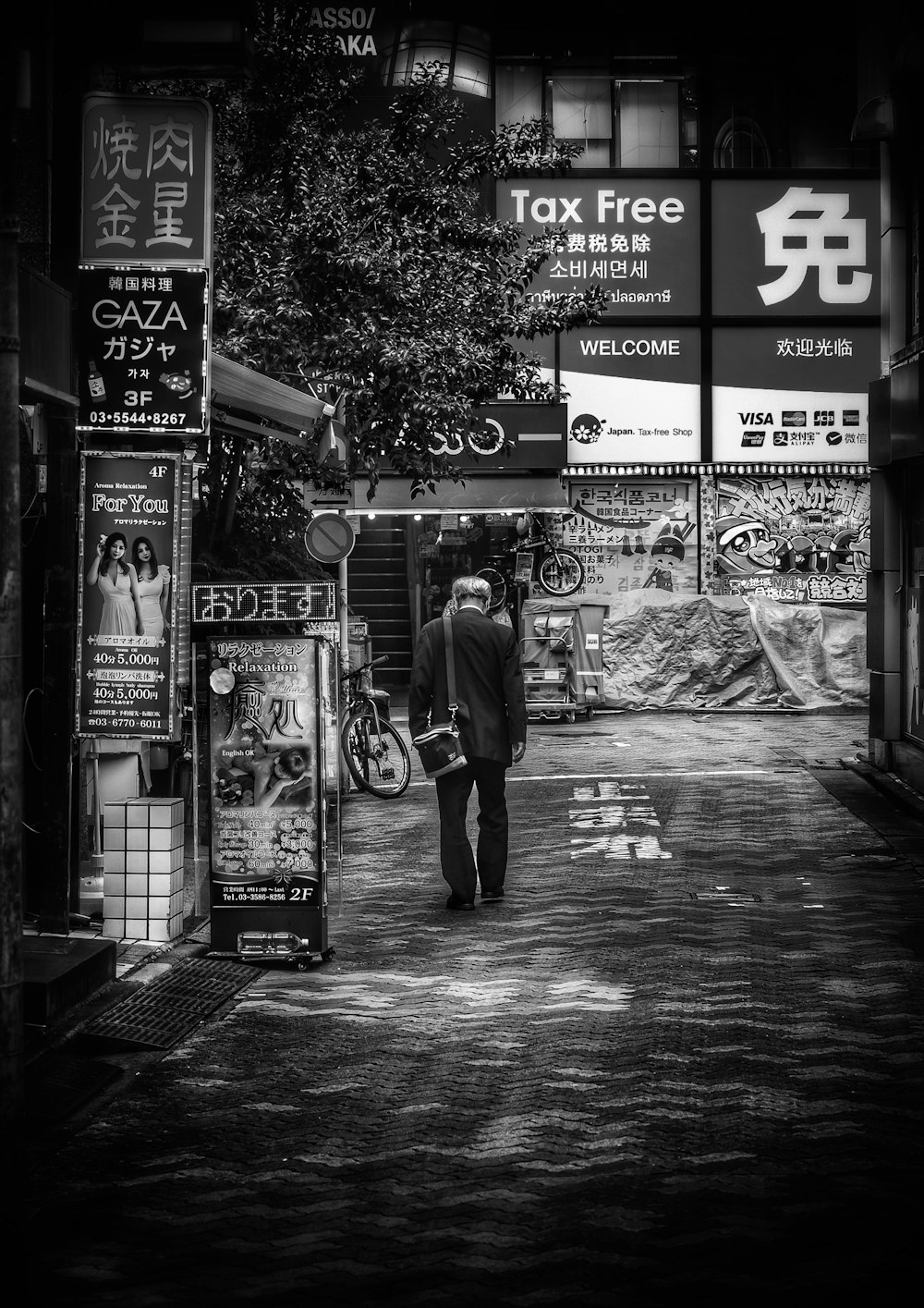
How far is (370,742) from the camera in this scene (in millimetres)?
14188

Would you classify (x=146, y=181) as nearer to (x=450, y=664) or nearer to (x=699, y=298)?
(x=450, y=664)

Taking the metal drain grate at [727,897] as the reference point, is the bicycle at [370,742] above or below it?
above

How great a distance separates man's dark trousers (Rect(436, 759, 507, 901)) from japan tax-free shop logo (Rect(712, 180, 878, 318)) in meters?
18.8

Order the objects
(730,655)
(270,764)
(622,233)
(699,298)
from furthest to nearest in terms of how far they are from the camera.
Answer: (699,298)
(622,233)
(730,655)
(270,764)

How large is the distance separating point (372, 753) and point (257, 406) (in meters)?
5.37

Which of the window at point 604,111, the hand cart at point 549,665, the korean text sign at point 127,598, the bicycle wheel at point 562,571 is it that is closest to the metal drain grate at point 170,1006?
the korean text sign at point 127,598

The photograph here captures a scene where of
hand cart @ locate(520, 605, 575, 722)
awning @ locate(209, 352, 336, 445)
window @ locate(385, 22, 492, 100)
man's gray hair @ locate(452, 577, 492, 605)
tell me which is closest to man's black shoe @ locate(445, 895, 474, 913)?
man's gray hair @ locate(452, 577, 492, 605)

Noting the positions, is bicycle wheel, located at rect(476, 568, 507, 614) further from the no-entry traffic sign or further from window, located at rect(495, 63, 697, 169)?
the no-entry traffic sign

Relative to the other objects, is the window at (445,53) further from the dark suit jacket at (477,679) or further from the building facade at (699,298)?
the dark suit jacket at (477,679)

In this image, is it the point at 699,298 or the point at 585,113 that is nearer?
the point at 699,298

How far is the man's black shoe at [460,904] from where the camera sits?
9172 millimetres

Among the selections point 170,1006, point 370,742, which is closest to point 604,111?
point 370,742

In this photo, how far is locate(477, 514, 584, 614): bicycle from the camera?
25.9 meters

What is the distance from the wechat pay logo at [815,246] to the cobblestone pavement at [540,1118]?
18.2 meters
